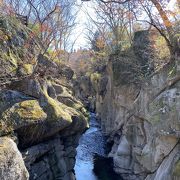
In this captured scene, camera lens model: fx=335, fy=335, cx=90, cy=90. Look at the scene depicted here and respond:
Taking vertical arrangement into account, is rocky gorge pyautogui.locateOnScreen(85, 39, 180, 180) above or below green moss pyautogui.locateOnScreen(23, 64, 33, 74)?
below

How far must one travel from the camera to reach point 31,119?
13.5 metres

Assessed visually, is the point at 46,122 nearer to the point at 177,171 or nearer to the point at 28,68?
the point at 28,68

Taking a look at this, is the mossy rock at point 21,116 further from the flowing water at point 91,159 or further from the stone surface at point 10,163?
the flowing water at point 91,159

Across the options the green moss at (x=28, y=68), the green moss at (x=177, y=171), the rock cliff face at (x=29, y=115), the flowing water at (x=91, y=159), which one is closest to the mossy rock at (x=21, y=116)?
the rock cliff face at (x=29, y=115)

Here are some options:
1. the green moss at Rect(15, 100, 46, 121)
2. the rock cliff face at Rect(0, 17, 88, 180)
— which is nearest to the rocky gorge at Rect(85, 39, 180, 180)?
the rock cliff face at Rect(0, 17, 88, 180)

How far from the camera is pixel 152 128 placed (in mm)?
15188

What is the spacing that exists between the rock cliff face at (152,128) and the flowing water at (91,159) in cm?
111

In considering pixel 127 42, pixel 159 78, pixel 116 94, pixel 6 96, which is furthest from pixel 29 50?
pixel 127 42

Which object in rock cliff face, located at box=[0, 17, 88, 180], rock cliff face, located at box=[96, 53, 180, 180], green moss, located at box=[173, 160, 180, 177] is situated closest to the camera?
green moss, located at box=[173, 160, 180, 177]

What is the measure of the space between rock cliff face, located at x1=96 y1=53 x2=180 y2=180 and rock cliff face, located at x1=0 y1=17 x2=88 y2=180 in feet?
13.1

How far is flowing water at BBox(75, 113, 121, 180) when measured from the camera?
23.4 m

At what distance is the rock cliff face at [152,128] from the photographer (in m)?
13.6

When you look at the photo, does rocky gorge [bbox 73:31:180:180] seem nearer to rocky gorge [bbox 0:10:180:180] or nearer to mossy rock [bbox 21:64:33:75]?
rocky gorge [bbox 0:10:180:180]

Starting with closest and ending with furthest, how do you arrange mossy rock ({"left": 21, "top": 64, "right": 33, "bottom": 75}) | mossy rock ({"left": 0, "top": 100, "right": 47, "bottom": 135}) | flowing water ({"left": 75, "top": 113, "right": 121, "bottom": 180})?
mossy rock ({"left": 0, "top": 100, "right": 47, "bottom": 135}), mossy rock ({"left": 21, "top": 64, "right": 33, "bottom": 75}), flowing water ({"left": 75, "top": 113, "right": 121, "bottom": 180})
